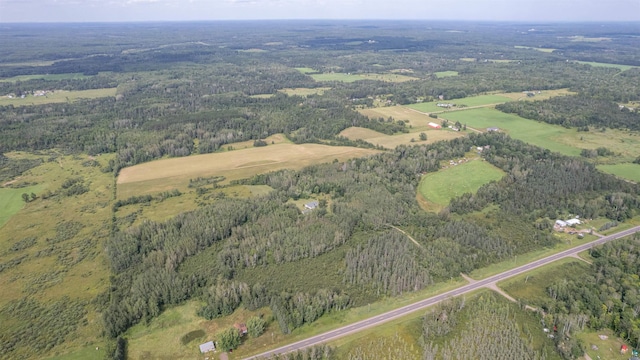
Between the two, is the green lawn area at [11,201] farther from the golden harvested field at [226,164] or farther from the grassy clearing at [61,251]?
the golden harvested field at [226,164]

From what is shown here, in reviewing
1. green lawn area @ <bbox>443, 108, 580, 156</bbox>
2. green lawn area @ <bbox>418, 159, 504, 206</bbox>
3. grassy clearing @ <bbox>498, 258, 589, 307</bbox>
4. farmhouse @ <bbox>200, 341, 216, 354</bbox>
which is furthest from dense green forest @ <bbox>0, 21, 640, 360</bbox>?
green lawn area @ <bbox>443, 108, 580, 156</bbox>

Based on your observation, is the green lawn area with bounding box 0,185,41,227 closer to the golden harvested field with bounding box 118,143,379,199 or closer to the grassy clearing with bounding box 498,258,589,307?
the golden harvested field with bounding box 118,143,379,199

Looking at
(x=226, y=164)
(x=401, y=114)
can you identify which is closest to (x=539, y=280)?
(x=226, y=164)

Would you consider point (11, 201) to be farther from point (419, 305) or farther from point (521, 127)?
point (521, 127)

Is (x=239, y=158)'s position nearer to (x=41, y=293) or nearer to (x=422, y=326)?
(x=41, y=293)

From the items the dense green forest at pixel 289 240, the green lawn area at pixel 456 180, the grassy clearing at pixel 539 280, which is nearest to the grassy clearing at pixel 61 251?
the dense green forest at pixel 289 240

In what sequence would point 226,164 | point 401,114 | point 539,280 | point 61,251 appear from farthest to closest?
point 401,114, point 226,164, point 61,251, point 539,280

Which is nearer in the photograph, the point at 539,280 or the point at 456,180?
the point at 539,280

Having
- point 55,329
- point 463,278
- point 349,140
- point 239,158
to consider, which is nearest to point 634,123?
point 349,140
